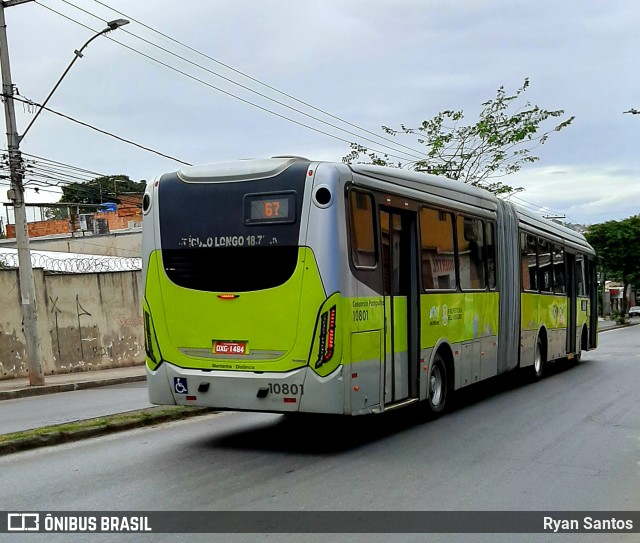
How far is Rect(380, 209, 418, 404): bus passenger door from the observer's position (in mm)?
9539

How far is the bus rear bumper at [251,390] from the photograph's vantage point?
8.37 meters

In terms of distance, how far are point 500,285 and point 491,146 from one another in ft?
56.2

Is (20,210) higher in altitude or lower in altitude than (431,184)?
higher

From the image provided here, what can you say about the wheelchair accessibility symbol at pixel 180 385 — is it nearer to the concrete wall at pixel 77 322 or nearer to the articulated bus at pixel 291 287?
the articulated bus at pixel 291 287

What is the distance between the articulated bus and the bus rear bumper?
0.04ft

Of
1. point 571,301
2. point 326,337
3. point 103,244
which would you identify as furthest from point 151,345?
point 103,244

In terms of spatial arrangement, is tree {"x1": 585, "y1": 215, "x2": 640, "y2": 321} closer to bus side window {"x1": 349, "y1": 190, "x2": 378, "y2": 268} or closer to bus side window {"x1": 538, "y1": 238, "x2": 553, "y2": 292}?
bus side window {"x1": 538, "y1": 238, "x2": 553, "y2": 292}

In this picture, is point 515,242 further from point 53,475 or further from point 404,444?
point 53,475

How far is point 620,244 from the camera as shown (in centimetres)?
6544

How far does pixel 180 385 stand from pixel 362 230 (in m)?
2.71

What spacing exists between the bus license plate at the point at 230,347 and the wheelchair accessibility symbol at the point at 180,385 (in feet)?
1.70

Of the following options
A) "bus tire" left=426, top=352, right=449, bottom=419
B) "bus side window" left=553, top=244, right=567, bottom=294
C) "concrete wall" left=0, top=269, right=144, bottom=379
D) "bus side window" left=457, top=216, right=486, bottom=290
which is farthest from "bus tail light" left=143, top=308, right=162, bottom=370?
"concrete wall" left=0, top=269, right=144, bottom=379

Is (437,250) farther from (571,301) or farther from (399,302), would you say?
(571,301)

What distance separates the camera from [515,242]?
15.0 metres
